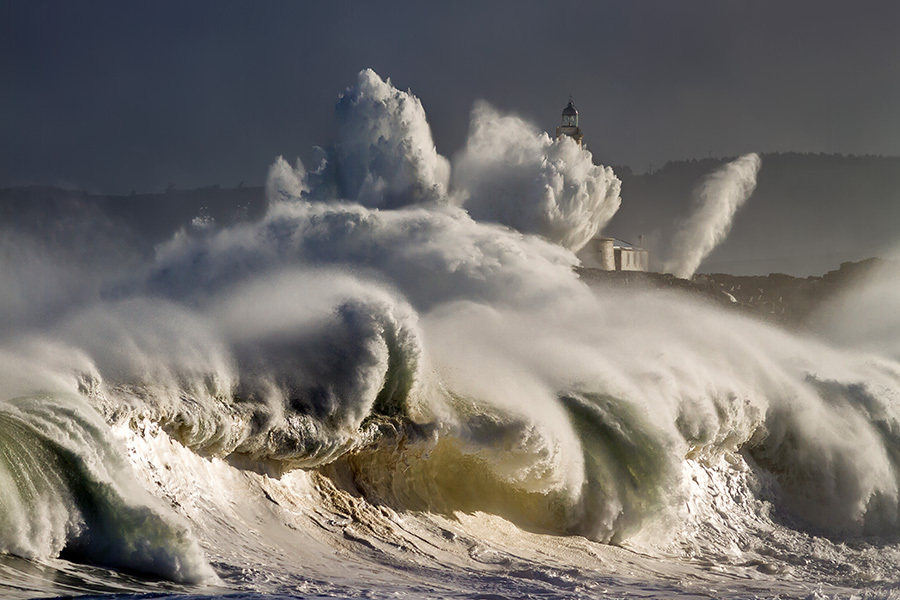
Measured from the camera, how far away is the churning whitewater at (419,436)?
7.55 m

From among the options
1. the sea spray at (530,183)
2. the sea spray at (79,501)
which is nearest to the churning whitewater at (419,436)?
the sea spray at (79,501)

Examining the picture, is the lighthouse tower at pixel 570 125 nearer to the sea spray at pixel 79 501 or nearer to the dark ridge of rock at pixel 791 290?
the dark ridge of rock at pixel 791 290

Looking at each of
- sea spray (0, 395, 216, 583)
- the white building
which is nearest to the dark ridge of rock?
the white building

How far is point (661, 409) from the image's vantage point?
45.2 ft

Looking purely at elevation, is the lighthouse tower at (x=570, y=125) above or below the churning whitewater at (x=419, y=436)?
above

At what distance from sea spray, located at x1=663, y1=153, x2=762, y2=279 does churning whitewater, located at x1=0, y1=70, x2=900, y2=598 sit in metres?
27.3

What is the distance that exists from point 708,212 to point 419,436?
40968 millimetres

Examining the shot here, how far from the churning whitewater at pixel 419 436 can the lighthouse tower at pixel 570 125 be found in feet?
57.1

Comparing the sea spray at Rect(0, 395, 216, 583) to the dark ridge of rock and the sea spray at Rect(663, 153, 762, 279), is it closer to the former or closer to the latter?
the dark ridge of rock

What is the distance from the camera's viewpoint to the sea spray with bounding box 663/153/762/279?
157 feet

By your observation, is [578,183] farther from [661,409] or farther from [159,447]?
[159,447]

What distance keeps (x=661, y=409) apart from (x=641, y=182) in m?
48.7

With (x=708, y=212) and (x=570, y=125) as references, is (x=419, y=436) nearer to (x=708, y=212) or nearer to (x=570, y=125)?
(x=570, y=125)

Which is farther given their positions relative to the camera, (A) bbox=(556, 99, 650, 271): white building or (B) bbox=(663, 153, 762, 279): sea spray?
(B) bbox=(663, 153, 762, 279): sea spray
